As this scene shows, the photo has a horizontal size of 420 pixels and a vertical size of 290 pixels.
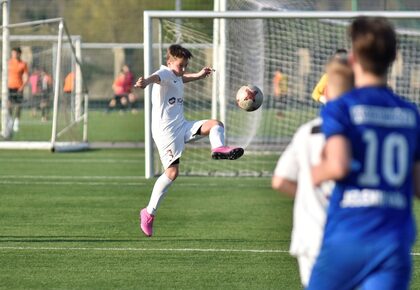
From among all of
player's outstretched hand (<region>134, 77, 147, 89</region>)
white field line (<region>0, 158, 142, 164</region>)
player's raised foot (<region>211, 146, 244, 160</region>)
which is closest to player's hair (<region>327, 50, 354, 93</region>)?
player's outstretched hand (<region>134, 77, 147, 89</region>)

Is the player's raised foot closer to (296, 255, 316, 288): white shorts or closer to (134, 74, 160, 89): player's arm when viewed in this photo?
(134, 74, 160, 89): player's arm

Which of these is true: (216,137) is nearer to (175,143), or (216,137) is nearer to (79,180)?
(175,143)

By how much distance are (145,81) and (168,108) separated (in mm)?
1152

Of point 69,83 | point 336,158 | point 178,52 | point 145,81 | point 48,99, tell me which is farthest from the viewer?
point 48,99

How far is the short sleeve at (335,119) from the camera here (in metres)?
4.93

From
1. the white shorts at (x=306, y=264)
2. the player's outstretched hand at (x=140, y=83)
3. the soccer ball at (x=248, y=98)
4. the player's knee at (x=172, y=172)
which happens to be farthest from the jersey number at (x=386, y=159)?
the soccer ball at (x=248, y=98)

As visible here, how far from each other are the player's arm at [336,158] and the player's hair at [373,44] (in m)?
0.37

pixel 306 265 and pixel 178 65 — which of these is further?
pixel 178 65

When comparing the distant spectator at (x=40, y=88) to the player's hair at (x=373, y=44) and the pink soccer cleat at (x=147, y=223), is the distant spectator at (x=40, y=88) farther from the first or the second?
the player's hair at (x=373, y=44)

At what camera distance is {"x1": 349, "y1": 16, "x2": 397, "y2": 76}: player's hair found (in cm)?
496

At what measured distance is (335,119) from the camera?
4.95 m

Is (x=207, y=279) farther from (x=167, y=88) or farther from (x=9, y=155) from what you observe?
(x=9, y=155)

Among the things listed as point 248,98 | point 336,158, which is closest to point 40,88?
point 248,98

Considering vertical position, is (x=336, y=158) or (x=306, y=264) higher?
(x=336, y=158)
